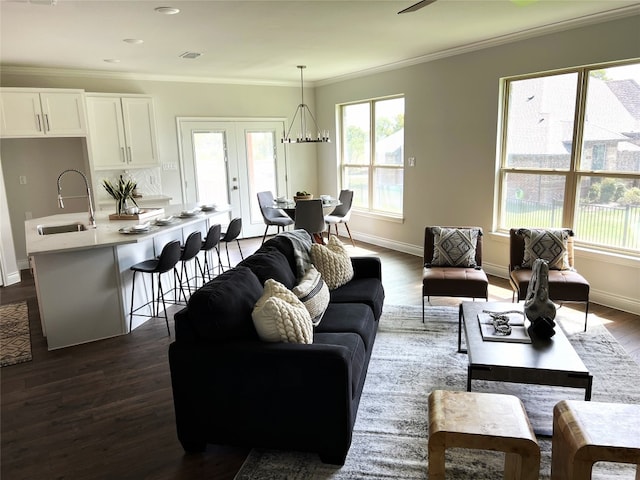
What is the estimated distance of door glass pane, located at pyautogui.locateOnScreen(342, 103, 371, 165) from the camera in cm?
743

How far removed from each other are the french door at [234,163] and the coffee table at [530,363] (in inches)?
218

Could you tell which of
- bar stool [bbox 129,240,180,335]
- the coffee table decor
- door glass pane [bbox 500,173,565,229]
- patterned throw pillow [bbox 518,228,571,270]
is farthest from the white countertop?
door glass pane [bbox 500,173,565,229]

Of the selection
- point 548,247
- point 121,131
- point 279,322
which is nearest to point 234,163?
point 121,131

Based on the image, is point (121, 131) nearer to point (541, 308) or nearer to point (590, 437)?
point (541, 308)

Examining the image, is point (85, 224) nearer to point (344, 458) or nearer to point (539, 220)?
point (344, 458)

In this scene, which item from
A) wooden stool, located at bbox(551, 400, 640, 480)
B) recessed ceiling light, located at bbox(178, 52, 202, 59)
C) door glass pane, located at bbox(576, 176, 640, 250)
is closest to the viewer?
wooden stool, located at bbox(551, 400, 640, 480)

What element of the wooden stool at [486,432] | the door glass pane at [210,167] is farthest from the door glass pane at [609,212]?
the door glass pane at [210,167]

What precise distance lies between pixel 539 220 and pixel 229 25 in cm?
378

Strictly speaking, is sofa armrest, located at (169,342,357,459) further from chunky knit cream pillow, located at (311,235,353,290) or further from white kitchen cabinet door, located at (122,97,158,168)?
white kitchen cabinet door, located at (122,97,158,168)

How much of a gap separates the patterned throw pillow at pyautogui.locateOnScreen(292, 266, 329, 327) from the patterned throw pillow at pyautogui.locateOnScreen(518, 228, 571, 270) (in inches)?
85.6

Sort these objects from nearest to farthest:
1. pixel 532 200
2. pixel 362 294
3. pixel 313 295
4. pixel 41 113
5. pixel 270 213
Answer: pixel 313 295 < pixel 362 294 < pixel 532 200 < pixel 41 113 < pixel 270 213

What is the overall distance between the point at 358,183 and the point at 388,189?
766 millimetres

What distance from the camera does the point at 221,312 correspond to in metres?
2.24

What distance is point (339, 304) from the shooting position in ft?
10.6
